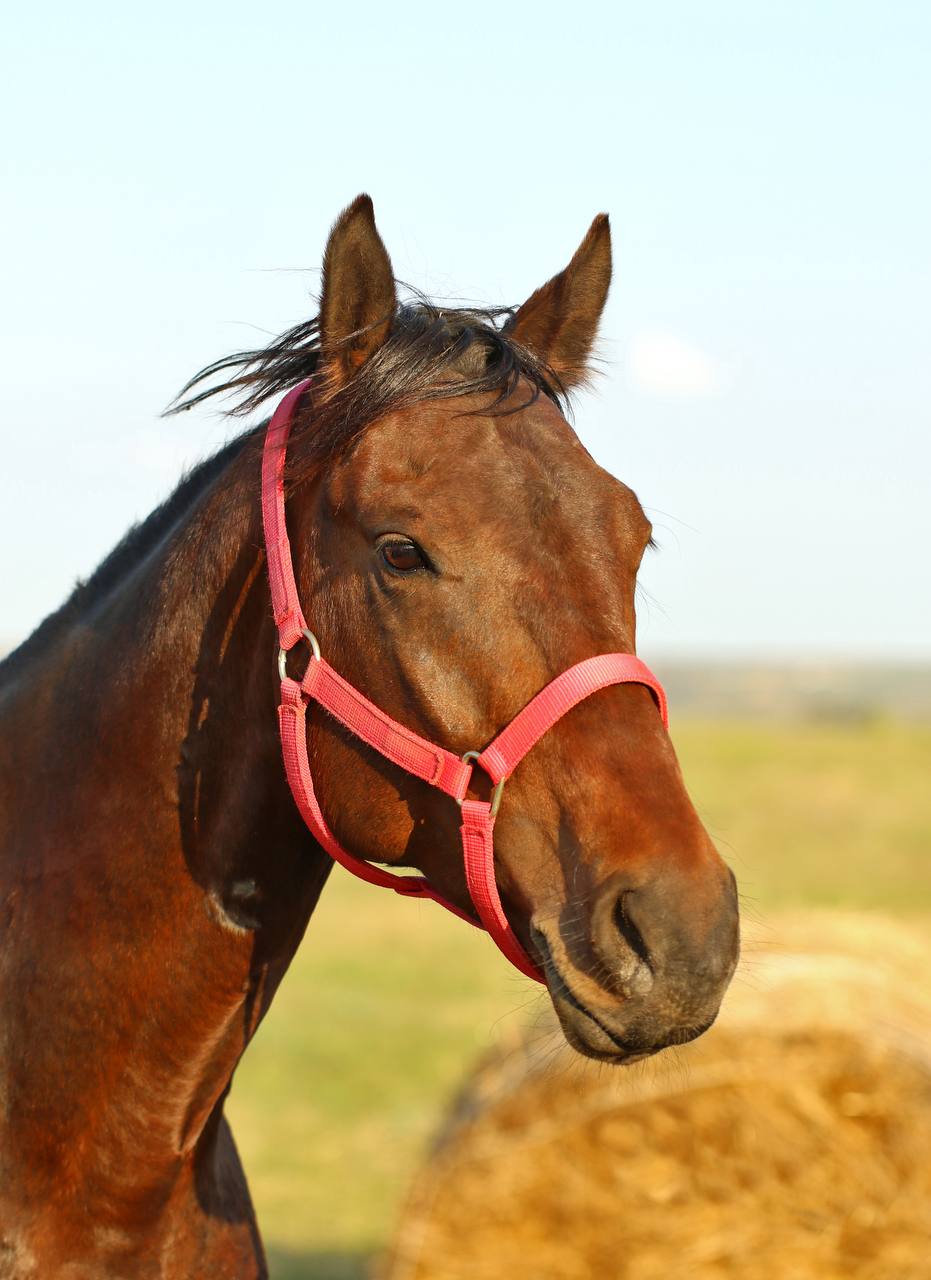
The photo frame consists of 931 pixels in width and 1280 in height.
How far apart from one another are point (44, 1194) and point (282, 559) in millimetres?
1391

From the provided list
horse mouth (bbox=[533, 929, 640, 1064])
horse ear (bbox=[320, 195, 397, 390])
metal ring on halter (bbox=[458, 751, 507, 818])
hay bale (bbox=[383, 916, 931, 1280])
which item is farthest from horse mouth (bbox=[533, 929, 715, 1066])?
hay bale (bbox=[383, 916, 931, 1280])

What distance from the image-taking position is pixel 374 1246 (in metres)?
8.54

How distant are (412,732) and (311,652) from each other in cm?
28

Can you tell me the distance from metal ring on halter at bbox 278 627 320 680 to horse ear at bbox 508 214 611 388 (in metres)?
0.98

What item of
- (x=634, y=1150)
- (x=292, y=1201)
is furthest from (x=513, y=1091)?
(x=292, y=1201)

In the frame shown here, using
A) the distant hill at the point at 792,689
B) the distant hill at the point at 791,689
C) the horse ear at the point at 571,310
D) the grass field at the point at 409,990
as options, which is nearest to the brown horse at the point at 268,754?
the horse ear at the point at 571,310

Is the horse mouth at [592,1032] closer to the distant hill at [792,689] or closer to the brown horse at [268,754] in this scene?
the brown horse at [268,754]

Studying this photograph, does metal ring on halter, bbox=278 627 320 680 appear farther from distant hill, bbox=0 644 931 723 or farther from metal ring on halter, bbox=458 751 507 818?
distant hill, bbox=0 644 931 723

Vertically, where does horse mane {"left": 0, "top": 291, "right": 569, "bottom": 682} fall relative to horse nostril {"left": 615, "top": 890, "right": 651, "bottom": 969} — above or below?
above

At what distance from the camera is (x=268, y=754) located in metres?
2.90

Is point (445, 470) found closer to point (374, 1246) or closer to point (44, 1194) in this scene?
point (44, 1194)

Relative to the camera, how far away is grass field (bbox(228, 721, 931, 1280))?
357 inches

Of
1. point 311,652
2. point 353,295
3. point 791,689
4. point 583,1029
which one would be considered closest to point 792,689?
point 791,689

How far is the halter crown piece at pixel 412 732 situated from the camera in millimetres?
2537
